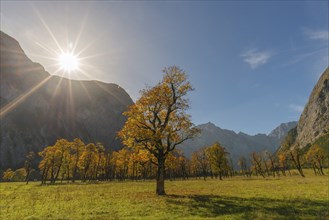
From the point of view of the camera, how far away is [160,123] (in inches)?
1389

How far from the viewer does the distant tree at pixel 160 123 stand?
33.2m

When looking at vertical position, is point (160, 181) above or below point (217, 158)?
below

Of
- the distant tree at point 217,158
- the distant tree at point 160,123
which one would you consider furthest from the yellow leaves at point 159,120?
the distant tree at point 217,158

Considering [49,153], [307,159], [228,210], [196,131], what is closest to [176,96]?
[196,131]

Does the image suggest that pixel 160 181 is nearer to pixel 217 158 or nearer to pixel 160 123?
pixel 160 123

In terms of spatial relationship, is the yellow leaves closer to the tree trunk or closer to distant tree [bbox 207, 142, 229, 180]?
the tree trunk

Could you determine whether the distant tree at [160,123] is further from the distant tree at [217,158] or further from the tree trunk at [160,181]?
the distant tree at [217,158]

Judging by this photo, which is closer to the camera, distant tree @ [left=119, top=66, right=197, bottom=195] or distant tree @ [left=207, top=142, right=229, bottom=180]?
distant tree @ [left=119, top=66, right=197, bottom=195]

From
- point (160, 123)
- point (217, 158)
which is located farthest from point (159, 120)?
point (217, 158)

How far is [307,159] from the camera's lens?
111m

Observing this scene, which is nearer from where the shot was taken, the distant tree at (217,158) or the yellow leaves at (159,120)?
the yellow leaves at (159,120)

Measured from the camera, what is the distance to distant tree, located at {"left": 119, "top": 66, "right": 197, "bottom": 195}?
109ft

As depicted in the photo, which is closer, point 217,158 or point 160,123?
point 160,123

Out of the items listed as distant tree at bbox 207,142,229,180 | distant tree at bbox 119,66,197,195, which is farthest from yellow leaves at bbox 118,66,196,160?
distant tree at bbox 207,142,229,180
